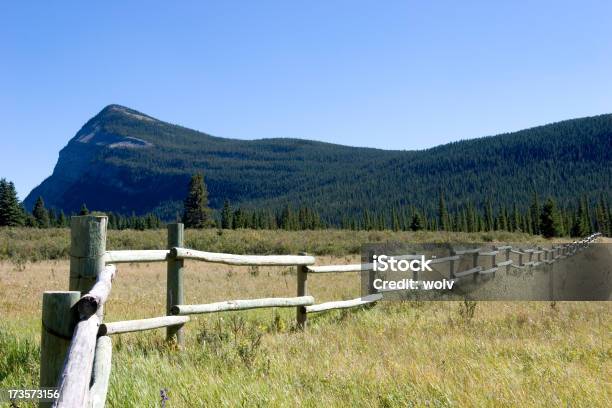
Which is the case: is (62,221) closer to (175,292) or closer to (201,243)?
(201,243)

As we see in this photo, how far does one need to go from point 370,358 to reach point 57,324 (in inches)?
145

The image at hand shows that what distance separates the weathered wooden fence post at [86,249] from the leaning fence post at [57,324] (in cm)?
98

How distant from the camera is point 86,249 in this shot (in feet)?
14.2

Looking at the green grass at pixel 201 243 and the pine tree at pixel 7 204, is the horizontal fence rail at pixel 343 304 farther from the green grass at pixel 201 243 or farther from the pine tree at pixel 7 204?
the pine tree at pixel 7 204

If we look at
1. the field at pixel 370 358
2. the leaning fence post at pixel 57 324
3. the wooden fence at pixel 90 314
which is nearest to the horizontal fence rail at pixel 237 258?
the wooden fence at pixel 90 314

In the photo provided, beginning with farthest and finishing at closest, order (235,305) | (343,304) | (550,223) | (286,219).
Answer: (286,219) → (550,223) → (343,304) → (235,305)

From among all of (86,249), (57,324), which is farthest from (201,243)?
(57,324)

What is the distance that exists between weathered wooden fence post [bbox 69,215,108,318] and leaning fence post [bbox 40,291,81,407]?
0.98 metres

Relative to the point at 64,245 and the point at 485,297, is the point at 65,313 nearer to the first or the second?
the point at 485,297

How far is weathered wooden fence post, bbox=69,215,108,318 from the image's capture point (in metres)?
4.27

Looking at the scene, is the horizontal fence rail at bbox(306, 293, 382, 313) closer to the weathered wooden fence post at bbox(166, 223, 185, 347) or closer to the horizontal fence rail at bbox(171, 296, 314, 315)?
the horizontal fence rail at bbox(171, 296, 314, 315)

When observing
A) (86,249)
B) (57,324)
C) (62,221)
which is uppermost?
(62,221)

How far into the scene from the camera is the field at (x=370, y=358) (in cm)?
458

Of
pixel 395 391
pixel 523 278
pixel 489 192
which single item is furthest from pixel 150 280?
pixel 489 192
